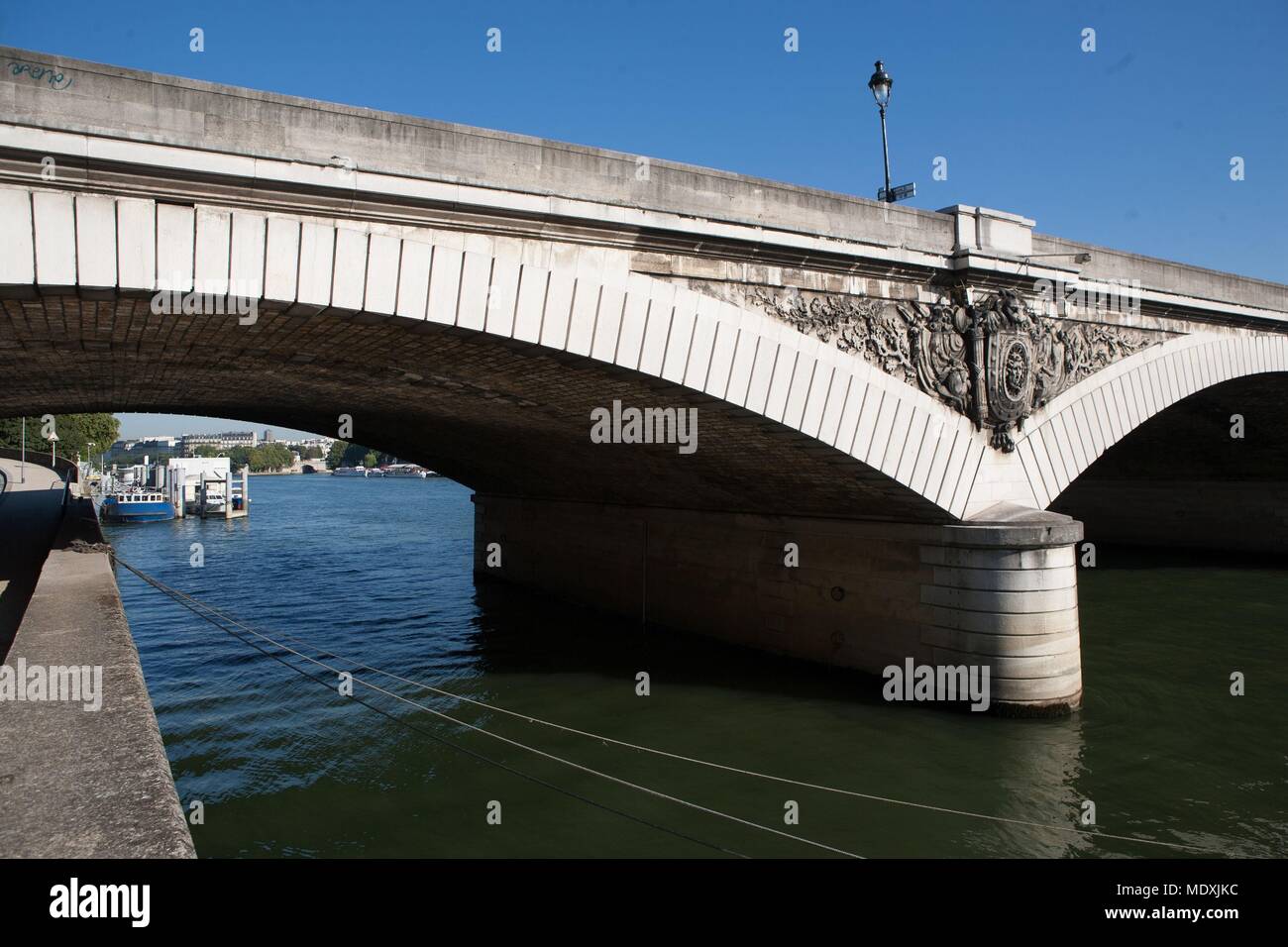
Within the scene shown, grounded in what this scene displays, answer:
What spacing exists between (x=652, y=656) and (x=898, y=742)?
4923 mm

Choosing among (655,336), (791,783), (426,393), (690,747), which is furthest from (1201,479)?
(426,393)

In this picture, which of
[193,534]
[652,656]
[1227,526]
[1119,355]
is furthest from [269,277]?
[193,534]

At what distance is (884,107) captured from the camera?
42.4ft

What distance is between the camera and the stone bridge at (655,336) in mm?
6270

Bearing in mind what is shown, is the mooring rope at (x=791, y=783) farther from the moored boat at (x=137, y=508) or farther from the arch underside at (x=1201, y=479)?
the moored boat at (x=137, y=508)

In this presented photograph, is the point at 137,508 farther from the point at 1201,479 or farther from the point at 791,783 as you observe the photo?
the point at 1201,479

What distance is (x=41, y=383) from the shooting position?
11109mm

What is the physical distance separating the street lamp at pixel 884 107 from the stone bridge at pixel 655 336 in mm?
2052

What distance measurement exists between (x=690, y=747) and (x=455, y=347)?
15.9ft

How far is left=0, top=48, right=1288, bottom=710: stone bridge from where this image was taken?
20.6 ft

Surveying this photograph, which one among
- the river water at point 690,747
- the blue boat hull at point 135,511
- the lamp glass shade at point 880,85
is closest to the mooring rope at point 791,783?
the river water at point 690,747
